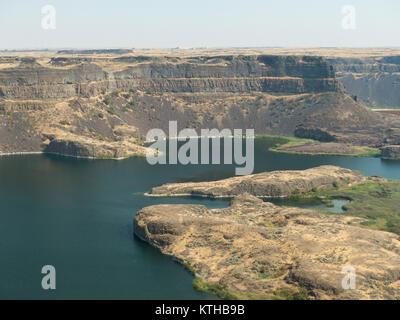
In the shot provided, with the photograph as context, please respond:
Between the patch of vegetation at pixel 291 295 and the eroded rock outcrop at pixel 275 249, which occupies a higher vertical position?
the eroded rock outcrop at pixel 275 249

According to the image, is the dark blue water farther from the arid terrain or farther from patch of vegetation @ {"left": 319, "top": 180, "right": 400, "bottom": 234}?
patch of vegetation @ {"left": 319, "top": 180, "right": 400, "bottom": 234}

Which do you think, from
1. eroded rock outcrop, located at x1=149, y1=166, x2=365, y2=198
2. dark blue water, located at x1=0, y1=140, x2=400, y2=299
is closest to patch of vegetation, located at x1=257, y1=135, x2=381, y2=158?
dark blue water, located at x1=0, y1=140, x2=400, y2=299

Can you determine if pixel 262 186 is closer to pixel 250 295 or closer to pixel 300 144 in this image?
pixel 250 295

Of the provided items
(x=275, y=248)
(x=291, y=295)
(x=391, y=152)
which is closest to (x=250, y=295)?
(x=291, y=295)

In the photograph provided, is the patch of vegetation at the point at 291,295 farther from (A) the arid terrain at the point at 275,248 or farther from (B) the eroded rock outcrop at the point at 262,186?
(B) the eroded rock outcrop at the point at 262,186

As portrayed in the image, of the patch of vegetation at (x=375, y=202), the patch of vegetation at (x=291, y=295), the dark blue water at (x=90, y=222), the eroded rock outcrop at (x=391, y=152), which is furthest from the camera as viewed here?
the eroded rock outcrop at (x=391, y=152)

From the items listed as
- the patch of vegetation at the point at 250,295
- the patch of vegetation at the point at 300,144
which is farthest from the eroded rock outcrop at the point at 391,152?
the patch of vegetation at the point at 250,295
